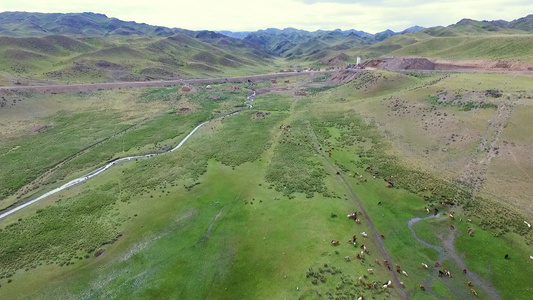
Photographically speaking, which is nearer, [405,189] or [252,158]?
[405,189]

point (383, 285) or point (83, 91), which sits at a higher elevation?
point (83, 91)

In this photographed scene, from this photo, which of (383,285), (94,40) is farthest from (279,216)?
(94,40)

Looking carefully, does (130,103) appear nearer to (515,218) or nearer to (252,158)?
(252,158)

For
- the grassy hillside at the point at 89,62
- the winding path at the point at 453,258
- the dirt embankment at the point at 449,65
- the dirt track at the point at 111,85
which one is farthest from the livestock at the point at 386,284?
the grassy hillside at the point at 89,62

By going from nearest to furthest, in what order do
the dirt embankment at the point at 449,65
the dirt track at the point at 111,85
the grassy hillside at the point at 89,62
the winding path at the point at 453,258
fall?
the winding path at the point at 453,258 < the dirt embankment at the point at 449,65 < the dirt track at the point at 111,85 < the grassy hillside at the point at 89,62

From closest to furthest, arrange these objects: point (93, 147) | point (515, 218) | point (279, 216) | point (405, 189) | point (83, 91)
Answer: point (515, 218), point (279, 216), point (405, 189), point (93, 147), point (83, 91)

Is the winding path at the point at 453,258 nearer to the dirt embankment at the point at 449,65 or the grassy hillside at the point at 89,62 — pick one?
the dirt embankment at the point at 449,65

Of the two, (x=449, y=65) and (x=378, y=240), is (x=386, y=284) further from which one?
(x=449, y=65)

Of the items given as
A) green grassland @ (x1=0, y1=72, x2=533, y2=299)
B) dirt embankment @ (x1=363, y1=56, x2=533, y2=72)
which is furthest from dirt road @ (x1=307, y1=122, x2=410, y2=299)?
dirt embankment @ (x1=363, y1=56, x2=533, y2=72)
